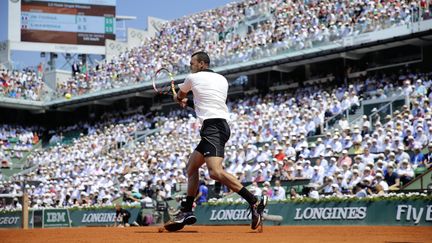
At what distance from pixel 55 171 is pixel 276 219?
2099 centimetres

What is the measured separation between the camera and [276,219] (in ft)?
55.2

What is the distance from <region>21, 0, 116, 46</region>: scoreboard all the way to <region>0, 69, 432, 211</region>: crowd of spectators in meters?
11.6

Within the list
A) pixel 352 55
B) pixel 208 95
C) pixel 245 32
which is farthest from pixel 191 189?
pixel 245 32

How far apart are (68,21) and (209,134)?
44207mm

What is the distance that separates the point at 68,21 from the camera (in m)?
51.5

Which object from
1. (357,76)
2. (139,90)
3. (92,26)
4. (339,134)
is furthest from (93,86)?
(339,134)

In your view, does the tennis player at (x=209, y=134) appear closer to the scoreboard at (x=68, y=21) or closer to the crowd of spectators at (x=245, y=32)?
the crowd of spectators at (x=245, y=32)

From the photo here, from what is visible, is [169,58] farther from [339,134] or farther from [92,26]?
[339,134]

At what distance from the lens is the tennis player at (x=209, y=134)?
912cm

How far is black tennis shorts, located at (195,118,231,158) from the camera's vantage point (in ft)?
30.1

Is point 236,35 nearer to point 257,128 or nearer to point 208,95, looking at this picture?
point 257,128

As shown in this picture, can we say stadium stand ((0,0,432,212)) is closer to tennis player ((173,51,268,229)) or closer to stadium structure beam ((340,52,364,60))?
stadium structure beam ((340,52,364,60))

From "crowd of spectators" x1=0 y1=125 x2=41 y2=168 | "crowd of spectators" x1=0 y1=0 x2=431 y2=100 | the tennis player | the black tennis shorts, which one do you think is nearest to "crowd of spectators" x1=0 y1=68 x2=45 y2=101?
"crowd of spectators" x1=0 y1=0 x2=431 y2=100

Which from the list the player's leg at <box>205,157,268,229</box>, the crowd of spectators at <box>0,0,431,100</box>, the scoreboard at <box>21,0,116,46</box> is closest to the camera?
the player's leg at <box>205,157,268,229</box>
